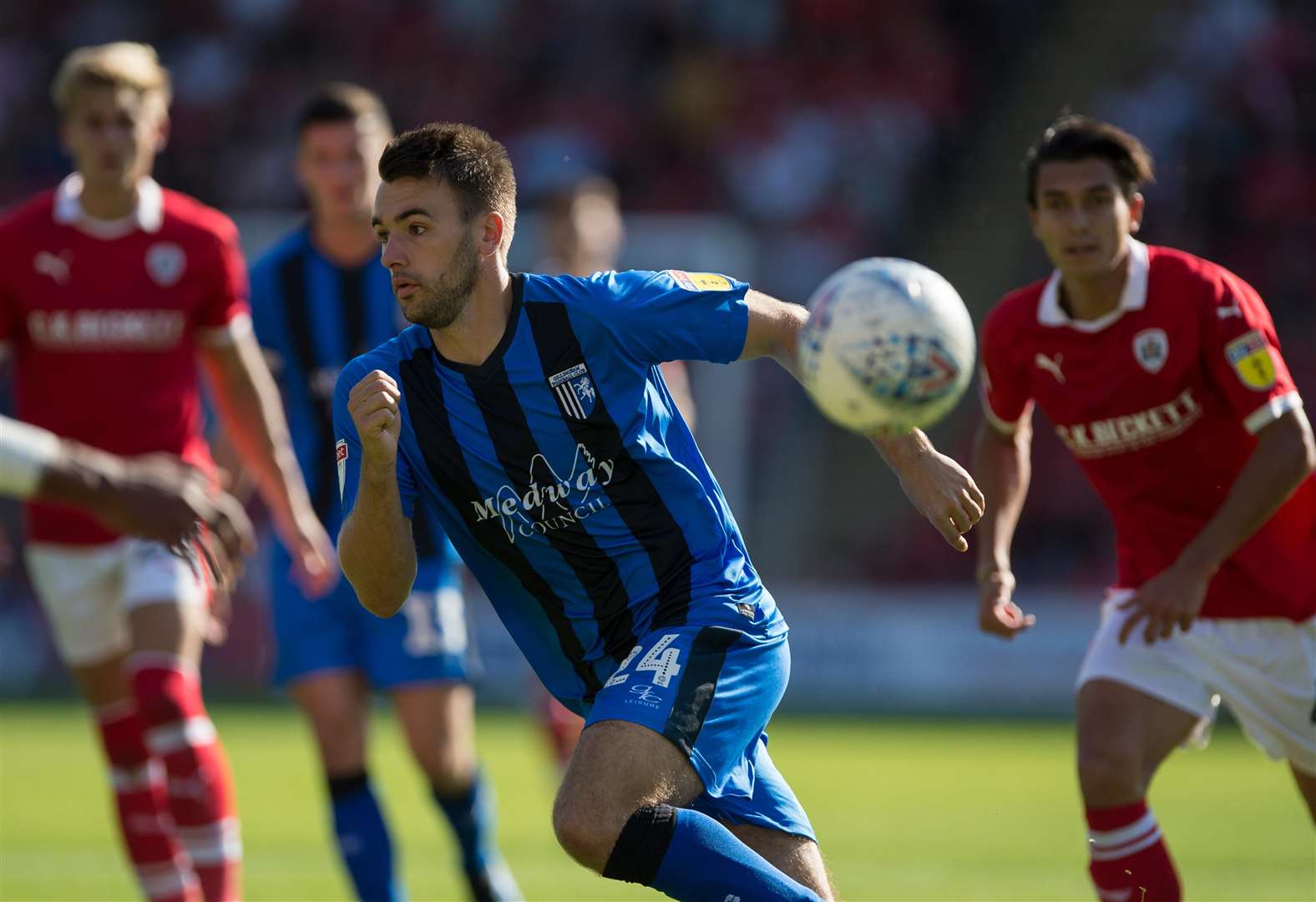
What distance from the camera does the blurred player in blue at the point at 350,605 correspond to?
6414mm

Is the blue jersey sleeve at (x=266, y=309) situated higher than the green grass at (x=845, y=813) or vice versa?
the blue jersey sleeve at (x=266, y=309)

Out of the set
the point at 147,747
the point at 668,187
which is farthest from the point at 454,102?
the point at 147,747

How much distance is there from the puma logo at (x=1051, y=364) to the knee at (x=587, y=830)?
2164mm

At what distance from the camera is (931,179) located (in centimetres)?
1764

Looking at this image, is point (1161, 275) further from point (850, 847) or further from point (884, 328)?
point (850, 847)

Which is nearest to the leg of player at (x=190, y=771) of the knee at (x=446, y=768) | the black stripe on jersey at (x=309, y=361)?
the knee at (x=446, y=768)

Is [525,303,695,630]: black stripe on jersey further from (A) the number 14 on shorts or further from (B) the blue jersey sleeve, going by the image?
(B) the blue jersey sleeve

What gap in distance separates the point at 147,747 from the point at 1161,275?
3892 mm

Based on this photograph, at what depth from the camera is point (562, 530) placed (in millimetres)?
4637

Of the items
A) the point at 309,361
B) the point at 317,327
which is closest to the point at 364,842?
the point at 309,361

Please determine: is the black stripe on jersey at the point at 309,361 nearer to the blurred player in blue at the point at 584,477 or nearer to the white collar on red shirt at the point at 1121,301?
the blurred player in blue at the point at 584,477

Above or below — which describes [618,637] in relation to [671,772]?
above

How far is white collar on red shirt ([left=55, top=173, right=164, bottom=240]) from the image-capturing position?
6.71 meters

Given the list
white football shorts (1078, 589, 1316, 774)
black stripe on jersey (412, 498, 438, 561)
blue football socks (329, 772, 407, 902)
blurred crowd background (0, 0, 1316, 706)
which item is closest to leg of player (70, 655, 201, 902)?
blue football socks (329, 772, 407, 902)
